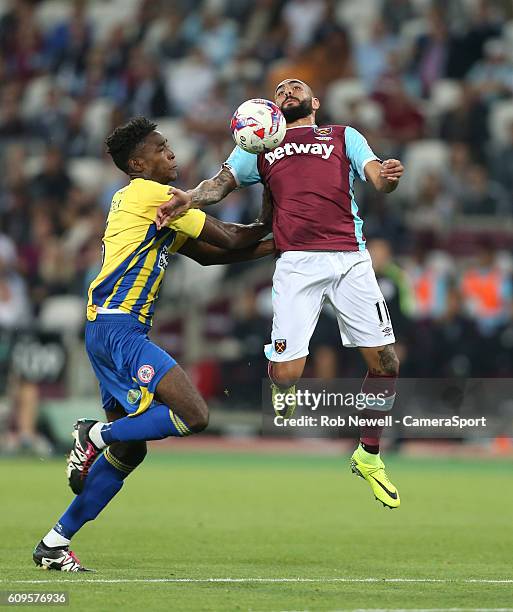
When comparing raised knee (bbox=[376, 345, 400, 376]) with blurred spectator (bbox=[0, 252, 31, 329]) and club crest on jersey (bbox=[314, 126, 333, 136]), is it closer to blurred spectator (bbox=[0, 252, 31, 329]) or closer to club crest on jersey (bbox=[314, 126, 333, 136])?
club crest on jersey (bbox=[314, 126, 333, 136])

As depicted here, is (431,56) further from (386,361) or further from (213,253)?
(213,253)

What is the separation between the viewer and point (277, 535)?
36.5 ft

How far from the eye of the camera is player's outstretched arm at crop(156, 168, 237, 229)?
872 centimetres

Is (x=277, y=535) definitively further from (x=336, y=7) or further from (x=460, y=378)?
(x=336, y=7)

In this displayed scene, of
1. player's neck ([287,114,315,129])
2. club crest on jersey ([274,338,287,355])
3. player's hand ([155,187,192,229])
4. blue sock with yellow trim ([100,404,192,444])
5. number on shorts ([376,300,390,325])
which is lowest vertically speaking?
blue sock with yellow trim ([100,404,192,444])

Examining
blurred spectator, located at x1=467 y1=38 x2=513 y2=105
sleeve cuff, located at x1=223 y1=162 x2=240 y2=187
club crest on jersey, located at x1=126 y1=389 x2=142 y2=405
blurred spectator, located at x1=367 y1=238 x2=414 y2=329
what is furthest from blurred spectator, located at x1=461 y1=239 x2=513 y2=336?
club crest on jersey, located at x1=126 y1=389 x2=142 y2=405

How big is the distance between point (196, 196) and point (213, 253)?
428 mm

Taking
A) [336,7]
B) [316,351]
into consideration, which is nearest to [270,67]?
[336,7]

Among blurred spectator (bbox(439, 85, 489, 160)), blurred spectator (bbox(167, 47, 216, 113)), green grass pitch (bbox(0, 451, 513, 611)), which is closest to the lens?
green grass pitch (bbox(0, 451, 513, 611))

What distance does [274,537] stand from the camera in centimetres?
1097

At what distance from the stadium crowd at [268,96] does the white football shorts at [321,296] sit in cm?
714

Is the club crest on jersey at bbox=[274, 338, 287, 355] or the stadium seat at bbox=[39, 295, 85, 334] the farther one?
the stadium seat at bbox=[39, 295, 85, 334]

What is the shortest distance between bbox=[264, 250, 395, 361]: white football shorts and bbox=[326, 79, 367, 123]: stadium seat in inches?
449

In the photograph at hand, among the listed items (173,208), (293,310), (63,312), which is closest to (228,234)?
(173,208)
